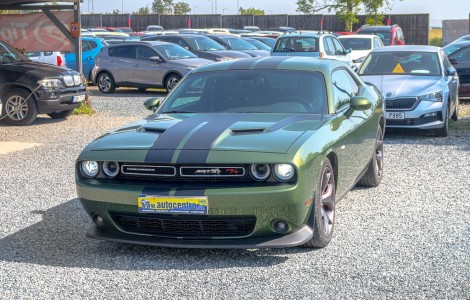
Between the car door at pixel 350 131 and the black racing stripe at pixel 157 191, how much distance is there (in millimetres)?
1588

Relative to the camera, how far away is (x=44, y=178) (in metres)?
9.74

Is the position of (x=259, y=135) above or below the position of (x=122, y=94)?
above

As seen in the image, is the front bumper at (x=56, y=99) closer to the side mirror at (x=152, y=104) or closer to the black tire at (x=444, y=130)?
the black tire at (x=444, y=130)

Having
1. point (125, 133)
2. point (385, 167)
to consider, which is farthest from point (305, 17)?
point (125, 133)

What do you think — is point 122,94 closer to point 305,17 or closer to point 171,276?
point 171,276

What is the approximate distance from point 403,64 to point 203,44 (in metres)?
11.9

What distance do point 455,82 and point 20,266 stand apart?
9.95 metres

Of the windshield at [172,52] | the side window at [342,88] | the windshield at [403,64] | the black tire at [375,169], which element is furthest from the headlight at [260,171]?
the windshield at [172,52]

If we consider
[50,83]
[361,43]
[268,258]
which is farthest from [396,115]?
[361,43]

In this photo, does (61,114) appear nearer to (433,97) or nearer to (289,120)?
(433,97)

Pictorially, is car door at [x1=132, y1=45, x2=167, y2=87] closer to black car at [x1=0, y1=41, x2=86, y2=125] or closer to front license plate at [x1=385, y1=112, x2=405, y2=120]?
black car at [x1=0, y1=41, x2=86, y2=125]

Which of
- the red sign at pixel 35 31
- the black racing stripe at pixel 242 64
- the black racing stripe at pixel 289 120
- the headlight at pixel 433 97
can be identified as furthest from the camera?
the red sign at pixel 35 31

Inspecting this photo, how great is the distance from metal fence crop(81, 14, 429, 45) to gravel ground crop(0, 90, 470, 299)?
39570 mm

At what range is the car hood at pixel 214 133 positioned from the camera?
5.96m
